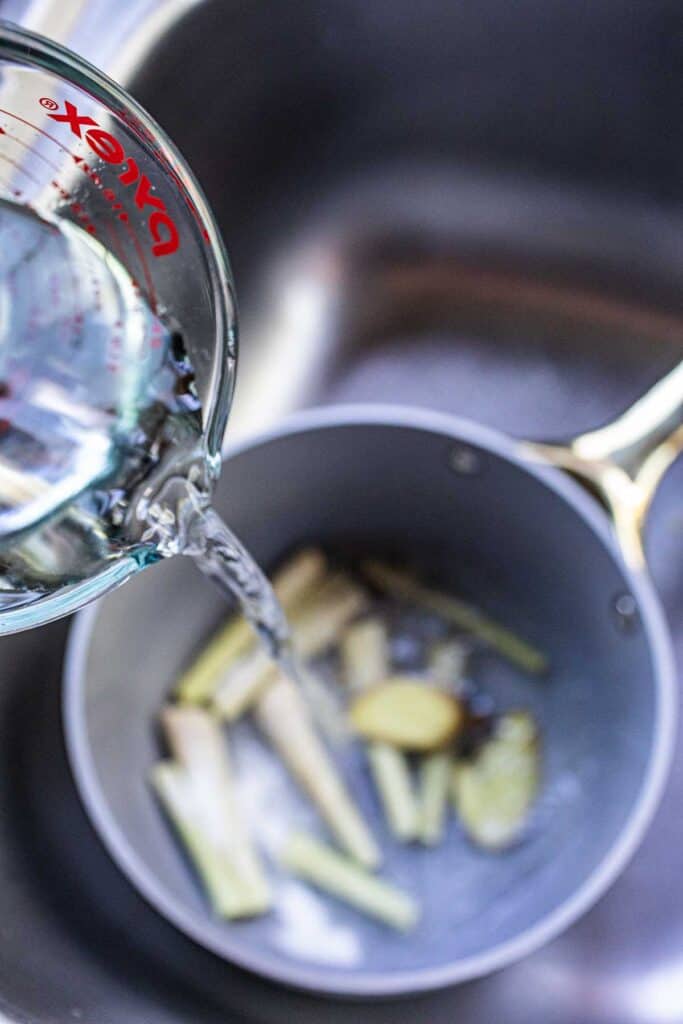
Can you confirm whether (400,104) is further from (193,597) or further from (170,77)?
(193,597)

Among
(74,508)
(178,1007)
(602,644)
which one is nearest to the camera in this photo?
(74,508)

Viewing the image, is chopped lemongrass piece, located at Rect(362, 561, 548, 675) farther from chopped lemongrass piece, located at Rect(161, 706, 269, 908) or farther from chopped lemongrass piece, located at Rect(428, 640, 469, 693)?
chopped lemongrass piece, located at Rect(161, 706, 269, 908)

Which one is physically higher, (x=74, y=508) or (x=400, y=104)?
(x=400, y=104)

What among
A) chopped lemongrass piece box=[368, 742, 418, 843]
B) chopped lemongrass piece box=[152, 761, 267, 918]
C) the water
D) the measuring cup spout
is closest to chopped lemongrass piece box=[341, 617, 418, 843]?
chopped lemongrass piece box=[368, 742, 418, 843]

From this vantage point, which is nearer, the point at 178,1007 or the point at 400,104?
the point at 178,1007

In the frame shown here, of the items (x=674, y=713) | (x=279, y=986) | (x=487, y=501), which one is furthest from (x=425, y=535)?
(x=279, y=986)

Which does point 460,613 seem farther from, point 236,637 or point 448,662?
point 236,637

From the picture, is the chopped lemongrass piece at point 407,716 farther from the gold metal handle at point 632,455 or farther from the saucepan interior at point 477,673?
the gold metal handle at point 632,455

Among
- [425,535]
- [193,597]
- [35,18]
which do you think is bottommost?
[193,597]

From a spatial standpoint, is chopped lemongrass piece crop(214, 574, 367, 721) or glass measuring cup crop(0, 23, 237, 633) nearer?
glass measuring cup crop(0, 23, 237, 633)
